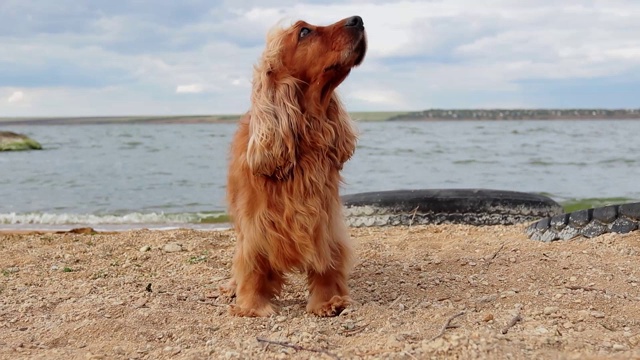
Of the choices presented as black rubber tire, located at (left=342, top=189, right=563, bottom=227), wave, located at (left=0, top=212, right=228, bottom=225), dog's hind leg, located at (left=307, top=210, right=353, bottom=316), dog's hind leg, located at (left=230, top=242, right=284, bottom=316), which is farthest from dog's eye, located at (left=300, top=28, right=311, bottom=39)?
wave, located at (left=0, top=212, right=228, bottom=225)

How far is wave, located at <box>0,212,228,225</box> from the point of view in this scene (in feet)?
37.7

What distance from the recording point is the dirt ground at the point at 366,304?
3.18m

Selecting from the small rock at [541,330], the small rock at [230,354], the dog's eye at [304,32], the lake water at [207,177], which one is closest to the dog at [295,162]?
the dog's eye at [304,32]

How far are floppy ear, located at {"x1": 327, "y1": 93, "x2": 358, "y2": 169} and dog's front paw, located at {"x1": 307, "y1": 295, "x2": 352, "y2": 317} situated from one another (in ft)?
2.59

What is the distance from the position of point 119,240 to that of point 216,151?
21.0m

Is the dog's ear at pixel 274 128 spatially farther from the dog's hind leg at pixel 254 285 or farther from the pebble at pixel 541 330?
the pebble at pixel 541 330

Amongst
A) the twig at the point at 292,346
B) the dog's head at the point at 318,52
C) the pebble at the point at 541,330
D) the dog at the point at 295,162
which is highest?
the dog's head at the point at 318,52

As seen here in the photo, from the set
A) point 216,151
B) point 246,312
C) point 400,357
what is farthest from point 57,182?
point 400,357

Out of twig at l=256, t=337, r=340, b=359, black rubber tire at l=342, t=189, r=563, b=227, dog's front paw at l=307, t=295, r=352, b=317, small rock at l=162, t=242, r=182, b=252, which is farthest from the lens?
black rubber tire at l=342, t=189, r=563, b=227

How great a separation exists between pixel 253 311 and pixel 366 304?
67 centimetres

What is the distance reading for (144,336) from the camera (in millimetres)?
3695

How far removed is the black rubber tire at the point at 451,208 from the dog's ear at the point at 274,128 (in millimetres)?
4150

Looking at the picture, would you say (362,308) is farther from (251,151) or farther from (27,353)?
(27,353)

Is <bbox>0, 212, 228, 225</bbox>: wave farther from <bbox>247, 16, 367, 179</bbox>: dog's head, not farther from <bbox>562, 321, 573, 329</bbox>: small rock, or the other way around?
<bbox>562, 321, 573, 329</bbox>: small rock
